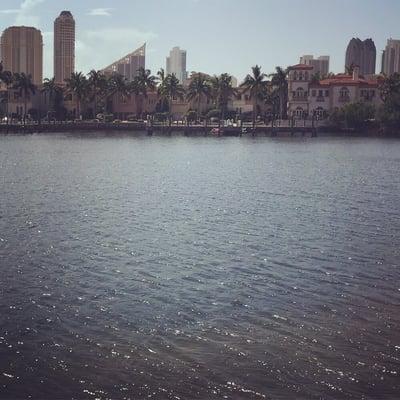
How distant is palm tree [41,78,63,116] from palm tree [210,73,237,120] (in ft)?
118

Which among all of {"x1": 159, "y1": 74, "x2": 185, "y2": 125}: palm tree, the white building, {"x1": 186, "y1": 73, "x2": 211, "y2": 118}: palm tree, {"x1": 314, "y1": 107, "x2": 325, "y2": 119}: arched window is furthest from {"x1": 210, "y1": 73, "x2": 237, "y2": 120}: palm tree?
{"x1": 314, "y1": 107, "x2": 325, "y2": 119}: arched window

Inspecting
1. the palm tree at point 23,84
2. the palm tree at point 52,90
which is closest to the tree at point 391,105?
the palm tree at point 52,90

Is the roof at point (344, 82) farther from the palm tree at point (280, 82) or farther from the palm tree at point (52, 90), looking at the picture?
the palm tree at point (52, 90)

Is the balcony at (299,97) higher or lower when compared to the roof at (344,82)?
lower

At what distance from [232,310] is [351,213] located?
2179cm

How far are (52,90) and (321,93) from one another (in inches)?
2427

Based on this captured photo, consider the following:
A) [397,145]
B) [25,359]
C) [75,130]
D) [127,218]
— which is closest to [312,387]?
[25,359]

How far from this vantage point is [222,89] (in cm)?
15250

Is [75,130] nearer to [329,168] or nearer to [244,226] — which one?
[329,168]

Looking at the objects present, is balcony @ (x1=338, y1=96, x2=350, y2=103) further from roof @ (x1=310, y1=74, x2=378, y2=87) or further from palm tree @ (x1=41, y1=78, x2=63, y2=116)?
palm tree @ (x1=41, y1=78, x2=63, y2=116)

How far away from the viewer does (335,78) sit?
155375mm

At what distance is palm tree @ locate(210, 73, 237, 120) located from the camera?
499ft

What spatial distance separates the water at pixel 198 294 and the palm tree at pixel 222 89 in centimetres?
10394

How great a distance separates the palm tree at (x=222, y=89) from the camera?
499 ft
